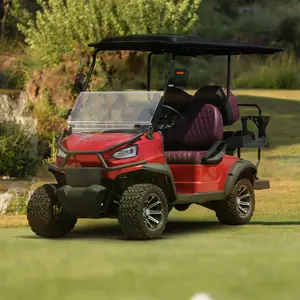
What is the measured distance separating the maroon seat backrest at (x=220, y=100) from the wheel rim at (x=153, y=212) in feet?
5.99

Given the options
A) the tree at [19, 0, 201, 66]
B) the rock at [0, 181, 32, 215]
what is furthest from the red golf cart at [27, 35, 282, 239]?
the tree at [19, 0, 201, 66]

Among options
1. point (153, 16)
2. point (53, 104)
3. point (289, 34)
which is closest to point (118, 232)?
point (53, 104)

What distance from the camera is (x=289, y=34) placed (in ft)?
120

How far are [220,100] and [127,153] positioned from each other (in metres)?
1.89

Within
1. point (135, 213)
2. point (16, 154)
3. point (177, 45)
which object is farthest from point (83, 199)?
point (16, 154)

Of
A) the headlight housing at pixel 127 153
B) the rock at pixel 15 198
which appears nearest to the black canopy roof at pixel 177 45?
the headlight housing at pixel 127 153

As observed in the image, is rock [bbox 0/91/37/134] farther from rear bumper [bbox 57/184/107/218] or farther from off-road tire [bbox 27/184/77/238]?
rear bumper [bbox 57/184/107/218]

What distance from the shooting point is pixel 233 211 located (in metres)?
10.9

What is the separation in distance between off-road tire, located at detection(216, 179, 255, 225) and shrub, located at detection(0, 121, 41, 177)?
8.26 metres

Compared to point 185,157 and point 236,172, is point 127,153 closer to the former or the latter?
point 185,157

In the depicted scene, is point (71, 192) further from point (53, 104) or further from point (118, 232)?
point (53, 104)

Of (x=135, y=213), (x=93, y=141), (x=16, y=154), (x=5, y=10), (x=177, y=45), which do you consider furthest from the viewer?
(x=5, y=10)

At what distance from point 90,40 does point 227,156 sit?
37.1 ft

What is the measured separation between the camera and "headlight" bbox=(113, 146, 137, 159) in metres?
9.60
